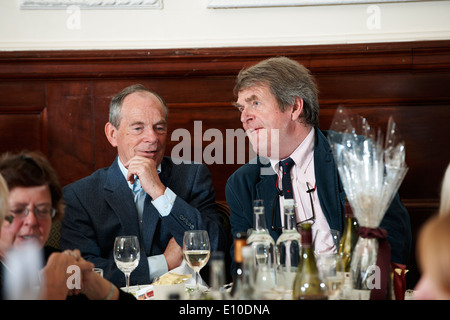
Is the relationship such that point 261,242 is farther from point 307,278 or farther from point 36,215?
point 36,215

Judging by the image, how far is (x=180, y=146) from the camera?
10.8ft

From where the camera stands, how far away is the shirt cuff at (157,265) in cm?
239

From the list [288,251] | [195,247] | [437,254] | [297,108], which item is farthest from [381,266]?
[297,108]

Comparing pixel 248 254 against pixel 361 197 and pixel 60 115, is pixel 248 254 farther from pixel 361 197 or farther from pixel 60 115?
pixel 60 115

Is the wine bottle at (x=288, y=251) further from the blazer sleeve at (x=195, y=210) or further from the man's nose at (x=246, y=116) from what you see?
the man's nose at (x=246, y=116)

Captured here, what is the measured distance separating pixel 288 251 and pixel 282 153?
863mm

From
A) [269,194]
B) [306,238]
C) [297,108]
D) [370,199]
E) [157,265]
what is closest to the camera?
[306,238]

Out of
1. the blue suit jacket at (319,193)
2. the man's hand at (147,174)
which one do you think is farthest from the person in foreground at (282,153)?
the man's hand at (147,174)

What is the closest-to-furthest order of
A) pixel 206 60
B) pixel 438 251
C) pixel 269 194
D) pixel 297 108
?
pixel 438 251 → pixel 269 194 → pixel 297 108 → pixel 206 60

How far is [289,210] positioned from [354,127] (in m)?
0.32

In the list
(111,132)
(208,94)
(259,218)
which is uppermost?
(208,94)

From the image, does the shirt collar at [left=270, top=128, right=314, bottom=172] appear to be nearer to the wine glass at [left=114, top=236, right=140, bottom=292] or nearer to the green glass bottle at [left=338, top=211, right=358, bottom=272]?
the green glass bottle at [left=338, top=211, right=358, bottom=272]

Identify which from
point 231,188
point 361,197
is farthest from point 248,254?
point 231,188

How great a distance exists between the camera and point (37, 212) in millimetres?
1449
